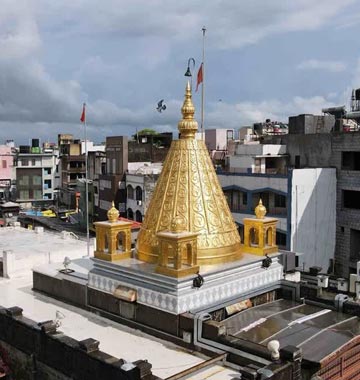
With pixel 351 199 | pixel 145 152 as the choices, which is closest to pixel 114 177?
pixel 145 152

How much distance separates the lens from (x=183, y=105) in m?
17.0

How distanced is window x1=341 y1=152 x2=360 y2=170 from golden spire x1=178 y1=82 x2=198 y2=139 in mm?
24308

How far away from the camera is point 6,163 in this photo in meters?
84.8

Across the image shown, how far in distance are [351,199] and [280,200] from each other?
5755 millimetres

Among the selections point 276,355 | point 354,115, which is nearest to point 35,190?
point 354,115

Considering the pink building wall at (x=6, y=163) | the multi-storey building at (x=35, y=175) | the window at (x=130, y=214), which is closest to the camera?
the window at (x=130, y=214)

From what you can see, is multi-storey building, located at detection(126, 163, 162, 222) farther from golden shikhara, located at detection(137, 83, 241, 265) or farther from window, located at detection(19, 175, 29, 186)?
golden shikhara, located at detection(137, 83, 241, 265)

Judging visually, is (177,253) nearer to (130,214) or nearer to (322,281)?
(322,281)

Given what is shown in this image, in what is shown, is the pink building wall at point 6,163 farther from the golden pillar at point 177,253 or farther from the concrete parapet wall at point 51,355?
the golden pillar at point 177,253

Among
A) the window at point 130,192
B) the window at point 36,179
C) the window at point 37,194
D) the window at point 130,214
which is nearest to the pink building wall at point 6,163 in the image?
the window at point 36,179

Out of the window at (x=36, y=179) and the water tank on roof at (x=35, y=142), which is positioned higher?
the water tank on roof at (x=35, y=142)

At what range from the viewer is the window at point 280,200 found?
37094mm

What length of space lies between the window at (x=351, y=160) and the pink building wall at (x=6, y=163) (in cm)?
6193

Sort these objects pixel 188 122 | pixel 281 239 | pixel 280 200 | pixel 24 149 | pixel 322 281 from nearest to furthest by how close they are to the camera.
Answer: pixel 188 122 < pixel 322 281 < pixel 281 239 < pixel 280 200 < pixel 24 149
